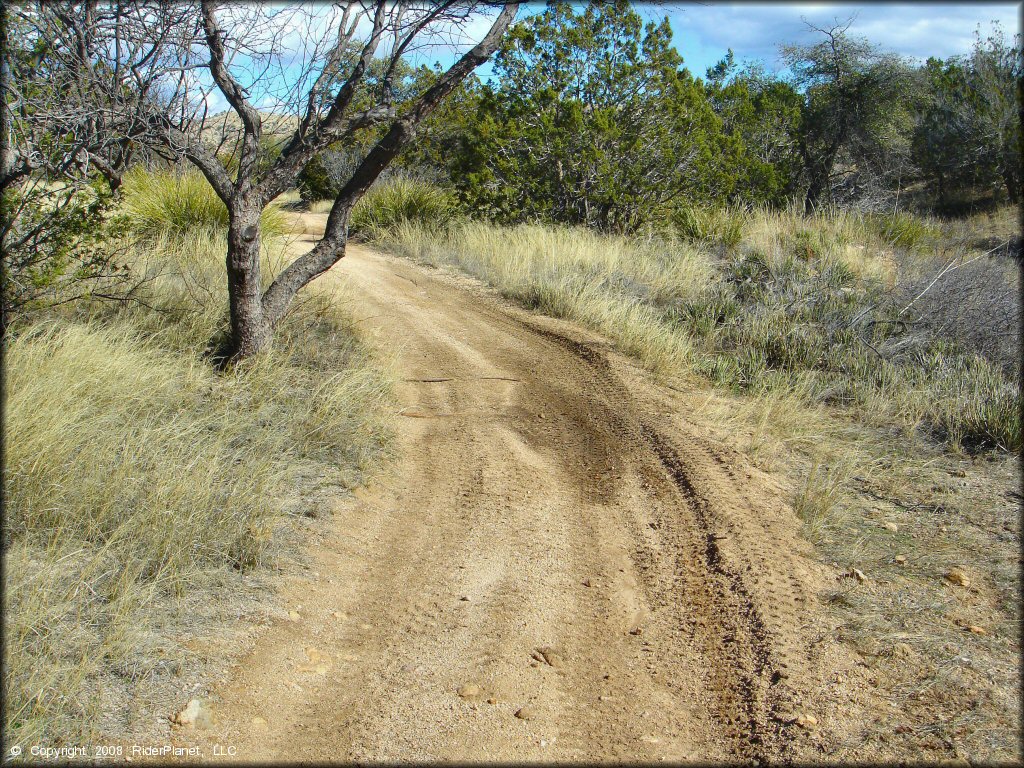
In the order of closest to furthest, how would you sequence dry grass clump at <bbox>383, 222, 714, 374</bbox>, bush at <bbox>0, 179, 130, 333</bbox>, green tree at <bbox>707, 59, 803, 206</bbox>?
bush at <bbox>0, 179, 130, 333</bbox> < dry grass clump at <bbox>383, 222, 714, 374</bbox> < green tree at <bbox>707, 59, 803, 206</bbox>

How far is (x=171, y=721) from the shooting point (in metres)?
3.00

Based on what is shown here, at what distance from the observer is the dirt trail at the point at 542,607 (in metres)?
3.13

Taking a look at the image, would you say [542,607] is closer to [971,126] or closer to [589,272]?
[589,272]

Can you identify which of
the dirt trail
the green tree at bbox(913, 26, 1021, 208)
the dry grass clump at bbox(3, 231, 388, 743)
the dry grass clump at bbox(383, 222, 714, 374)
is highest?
the green tree at bbox(913, 26, 1021, 208)

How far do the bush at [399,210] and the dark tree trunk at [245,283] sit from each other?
25.2 ft

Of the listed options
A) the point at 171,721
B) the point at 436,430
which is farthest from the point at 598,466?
the point at 171,721

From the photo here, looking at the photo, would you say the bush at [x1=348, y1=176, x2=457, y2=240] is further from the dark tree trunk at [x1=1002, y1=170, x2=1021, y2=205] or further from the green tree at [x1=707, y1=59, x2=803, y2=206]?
the dark tree trunk at [x1=1002, y1=170, x2=1021, y2=205]

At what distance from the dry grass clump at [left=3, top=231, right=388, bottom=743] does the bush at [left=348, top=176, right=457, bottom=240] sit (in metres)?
7.29

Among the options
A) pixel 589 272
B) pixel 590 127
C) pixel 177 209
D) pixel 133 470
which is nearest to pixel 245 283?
pixel 133 470

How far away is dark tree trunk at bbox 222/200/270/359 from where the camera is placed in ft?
19.0

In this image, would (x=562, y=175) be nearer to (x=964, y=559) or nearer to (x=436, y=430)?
(x=436, y=430)

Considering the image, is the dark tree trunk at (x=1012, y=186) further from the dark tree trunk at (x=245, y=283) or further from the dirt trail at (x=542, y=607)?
the dark tree trunk at (x=245, y=283)

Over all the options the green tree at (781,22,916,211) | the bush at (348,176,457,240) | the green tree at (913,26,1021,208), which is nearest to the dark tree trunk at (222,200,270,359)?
the bush at (348,176,457,240)

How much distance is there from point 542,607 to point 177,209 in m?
7.66
